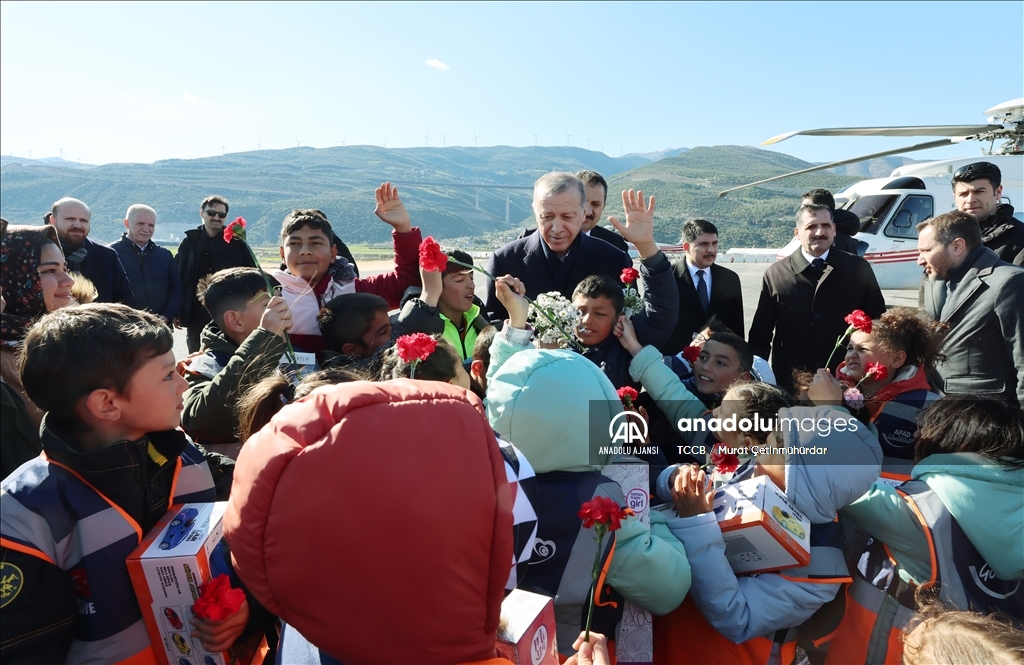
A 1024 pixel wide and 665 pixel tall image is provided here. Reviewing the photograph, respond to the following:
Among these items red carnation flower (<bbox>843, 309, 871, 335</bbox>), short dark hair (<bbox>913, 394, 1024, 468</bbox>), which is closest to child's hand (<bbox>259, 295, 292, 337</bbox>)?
short dark hair (<bbox>913, 394, 1024, 468</bbox>)

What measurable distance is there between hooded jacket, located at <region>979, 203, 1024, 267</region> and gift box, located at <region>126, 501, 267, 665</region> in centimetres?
547

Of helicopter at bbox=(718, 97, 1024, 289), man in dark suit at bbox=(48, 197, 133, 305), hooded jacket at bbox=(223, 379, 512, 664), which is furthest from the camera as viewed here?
helicopter at bbox=(718, 97, 1024, 289)

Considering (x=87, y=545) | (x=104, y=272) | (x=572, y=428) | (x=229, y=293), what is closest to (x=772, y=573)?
(x=572, y=428)

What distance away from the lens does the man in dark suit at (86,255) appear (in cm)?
491

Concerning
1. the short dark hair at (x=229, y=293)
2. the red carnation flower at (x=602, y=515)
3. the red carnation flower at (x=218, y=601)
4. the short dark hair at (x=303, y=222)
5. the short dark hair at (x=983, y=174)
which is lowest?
the red carnation flower at (x=218, y=601)

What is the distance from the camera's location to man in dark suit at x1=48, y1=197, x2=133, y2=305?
491 cm

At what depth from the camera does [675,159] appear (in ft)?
274

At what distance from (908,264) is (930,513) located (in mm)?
14831

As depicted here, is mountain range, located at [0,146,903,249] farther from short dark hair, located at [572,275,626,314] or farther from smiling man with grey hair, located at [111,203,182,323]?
short dark hair, located at [572,275,626,314]

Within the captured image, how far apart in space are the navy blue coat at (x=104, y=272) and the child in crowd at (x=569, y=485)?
470 cm

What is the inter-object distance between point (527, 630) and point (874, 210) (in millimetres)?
16221

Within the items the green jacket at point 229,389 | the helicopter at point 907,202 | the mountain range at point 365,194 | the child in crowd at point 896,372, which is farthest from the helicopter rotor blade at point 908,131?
the mountain range at point 365,194

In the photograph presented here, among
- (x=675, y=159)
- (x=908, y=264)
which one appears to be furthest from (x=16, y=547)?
(x=675, y=159)

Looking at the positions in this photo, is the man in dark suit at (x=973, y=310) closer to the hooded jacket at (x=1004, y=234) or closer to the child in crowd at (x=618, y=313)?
the hooded jacket at (x=1004, y=234)
